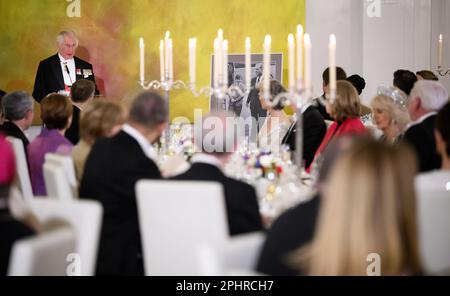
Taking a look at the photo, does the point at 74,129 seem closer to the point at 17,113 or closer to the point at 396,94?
the point at 17,113

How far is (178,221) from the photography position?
3.06 metres

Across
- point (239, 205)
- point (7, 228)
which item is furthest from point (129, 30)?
point (7, 228)

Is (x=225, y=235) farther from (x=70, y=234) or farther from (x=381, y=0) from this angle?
(x=381, y=0)

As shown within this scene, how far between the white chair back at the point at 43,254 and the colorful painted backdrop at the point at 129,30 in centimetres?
679

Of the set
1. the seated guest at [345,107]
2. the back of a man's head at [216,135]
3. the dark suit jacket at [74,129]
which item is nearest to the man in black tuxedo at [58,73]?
the dark suit jacket at [74,129]

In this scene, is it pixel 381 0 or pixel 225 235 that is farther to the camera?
pixel 381 0

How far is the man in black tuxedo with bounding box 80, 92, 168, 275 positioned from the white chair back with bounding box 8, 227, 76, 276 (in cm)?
132

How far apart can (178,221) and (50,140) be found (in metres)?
2.08

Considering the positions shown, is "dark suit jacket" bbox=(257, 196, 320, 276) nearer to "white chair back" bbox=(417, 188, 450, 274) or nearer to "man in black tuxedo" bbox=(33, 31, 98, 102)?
"white chair back" bbox=(417, 188, 450, 274)

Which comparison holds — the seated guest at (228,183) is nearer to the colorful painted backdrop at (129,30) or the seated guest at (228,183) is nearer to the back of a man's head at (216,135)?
the back of a man's head at (216,135)

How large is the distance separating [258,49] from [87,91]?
10.3ft

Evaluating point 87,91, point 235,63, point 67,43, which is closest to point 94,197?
point 87,91

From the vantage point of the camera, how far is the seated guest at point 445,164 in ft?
10.7

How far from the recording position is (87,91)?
6.34 metres
